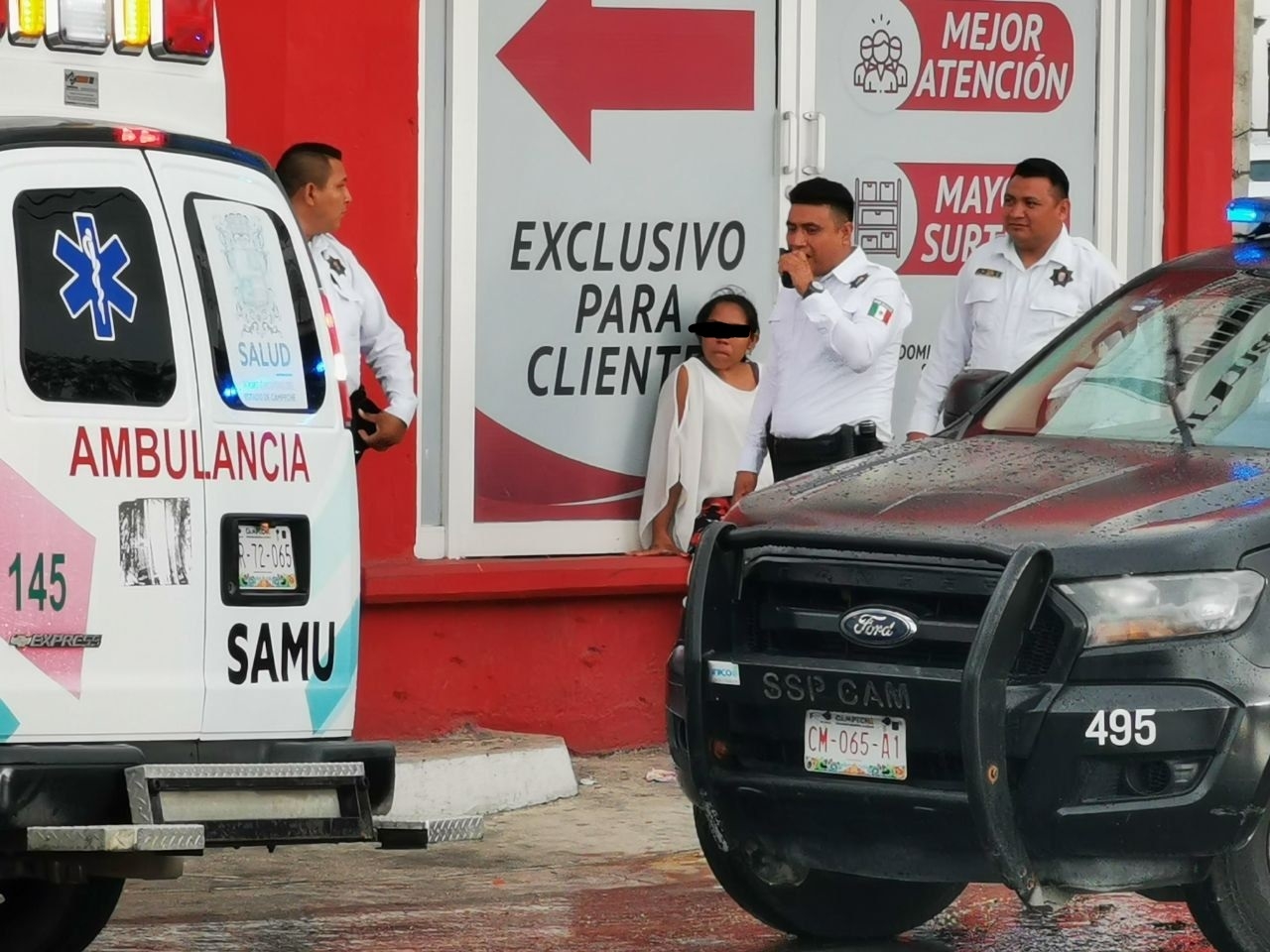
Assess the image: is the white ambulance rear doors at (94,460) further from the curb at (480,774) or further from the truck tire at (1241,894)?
the curb at (480,774)

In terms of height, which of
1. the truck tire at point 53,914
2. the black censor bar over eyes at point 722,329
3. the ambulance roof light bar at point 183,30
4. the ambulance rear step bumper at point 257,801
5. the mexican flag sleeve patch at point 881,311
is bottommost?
the truck tire at point 53,914

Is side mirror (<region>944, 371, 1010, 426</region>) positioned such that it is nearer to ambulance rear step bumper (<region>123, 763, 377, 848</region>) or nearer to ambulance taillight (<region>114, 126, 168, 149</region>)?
ambulance rear step bumper (<region>123, 763, 377, 848</region>)

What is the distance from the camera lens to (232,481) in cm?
603

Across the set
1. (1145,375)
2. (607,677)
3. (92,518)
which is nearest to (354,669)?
(92,518)

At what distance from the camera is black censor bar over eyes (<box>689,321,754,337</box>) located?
406 inches

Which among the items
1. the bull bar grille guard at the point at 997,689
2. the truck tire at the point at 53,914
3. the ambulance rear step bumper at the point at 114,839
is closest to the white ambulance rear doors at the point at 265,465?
the ambulance rear step bumper at the point at 114,839

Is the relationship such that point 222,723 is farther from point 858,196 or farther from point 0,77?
point 858,196

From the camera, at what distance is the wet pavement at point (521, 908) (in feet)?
22.4

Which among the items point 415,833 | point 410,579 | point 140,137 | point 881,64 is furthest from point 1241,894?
point 881,64

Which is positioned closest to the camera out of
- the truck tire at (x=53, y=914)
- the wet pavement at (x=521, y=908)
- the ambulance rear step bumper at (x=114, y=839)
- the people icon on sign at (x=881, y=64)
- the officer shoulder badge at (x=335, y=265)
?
the ambulance rear step bumper at (x=114, y=839)

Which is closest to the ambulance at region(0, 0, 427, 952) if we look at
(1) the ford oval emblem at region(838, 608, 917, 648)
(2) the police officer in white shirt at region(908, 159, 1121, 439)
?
(1) the ford oval emblem at region(838, 608, 917, 648)

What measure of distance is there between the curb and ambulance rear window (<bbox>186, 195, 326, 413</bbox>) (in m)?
2.72

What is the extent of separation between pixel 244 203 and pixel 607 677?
403 centimetres

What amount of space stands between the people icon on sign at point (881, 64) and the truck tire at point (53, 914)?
559 centimetres
